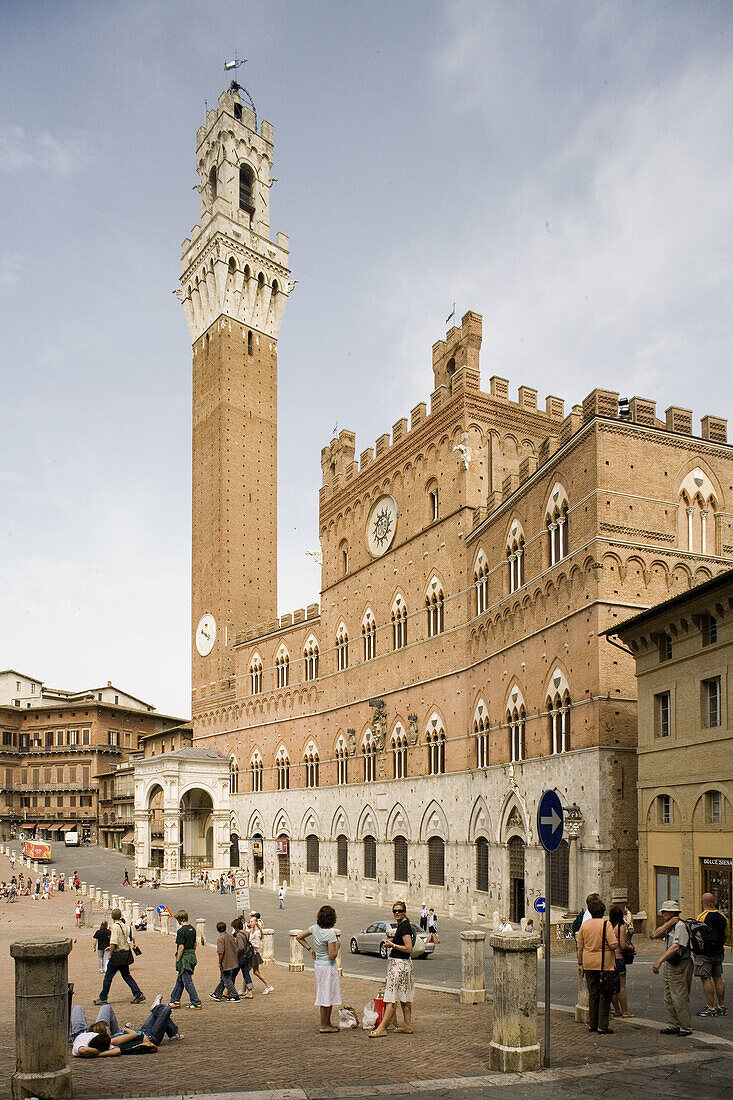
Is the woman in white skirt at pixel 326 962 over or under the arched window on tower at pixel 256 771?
over

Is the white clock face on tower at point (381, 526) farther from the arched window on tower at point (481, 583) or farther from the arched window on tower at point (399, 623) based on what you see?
the arched window on tower at point (481, 583)

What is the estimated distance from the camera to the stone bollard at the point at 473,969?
1434 cm

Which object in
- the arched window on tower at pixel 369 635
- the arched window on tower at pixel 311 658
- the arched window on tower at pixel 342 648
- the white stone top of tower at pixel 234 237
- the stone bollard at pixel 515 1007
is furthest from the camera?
the white stone top of tower at pixel 234 237

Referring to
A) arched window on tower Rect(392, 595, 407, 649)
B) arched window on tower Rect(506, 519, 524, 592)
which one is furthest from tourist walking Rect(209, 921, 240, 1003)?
arched window on tower Rect(392, 595, 407, 649)

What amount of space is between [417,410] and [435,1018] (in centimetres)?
3346

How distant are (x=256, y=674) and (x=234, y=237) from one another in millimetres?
32179

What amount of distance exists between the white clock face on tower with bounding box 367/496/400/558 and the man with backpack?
109ft

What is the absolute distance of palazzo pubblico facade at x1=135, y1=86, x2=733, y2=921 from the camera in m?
26.4

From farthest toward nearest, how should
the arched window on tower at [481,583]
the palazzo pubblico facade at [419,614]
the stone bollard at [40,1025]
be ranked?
the arched window on tower at [481,583], the palazzo pubblico facade at [419,614], the stone bollard at [40,1025]

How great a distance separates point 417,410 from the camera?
4381cm

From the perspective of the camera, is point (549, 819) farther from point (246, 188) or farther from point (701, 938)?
point (246, 188)

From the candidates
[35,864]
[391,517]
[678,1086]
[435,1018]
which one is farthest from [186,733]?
[678,1086]

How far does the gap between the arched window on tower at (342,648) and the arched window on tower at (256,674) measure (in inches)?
391

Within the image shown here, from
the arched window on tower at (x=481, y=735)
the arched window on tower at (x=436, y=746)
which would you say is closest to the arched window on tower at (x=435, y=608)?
the arched window on tower at (x=436, y=746)
